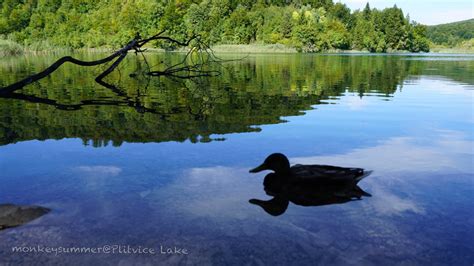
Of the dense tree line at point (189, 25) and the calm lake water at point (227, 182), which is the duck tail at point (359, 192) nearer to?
the calm lake water at point (227, 182)

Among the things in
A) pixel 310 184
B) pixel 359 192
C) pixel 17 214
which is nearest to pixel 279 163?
pixel 310 184

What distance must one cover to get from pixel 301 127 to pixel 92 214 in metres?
8.10

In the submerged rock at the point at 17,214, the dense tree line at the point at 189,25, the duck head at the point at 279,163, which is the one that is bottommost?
the submerged rock at the point at 17,214

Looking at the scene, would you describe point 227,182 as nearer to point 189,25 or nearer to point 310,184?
point 310,184

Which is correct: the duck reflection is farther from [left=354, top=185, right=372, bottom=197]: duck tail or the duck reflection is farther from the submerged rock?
the submerged rock

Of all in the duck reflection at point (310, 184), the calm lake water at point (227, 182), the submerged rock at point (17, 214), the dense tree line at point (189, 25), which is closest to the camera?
the calm lake water at point (227, 182)

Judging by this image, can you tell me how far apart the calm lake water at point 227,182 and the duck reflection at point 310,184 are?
0.94 feet

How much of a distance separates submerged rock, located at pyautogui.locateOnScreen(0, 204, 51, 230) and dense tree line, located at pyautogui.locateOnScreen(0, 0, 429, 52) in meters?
124

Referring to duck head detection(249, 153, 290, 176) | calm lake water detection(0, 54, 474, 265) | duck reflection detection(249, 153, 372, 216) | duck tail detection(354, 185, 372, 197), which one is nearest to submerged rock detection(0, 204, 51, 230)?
calm lake water detection(0, 54, 474, 265)

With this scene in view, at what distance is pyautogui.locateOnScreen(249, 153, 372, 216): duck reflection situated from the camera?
22.4 feet

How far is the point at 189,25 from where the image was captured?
134500mm

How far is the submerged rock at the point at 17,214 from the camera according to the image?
→ 564cm

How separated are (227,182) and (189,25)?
132886mm

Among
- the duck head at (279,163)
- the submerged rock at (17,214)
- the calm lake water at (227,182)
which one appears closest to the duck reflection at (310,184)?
the duck head at (279,163)
